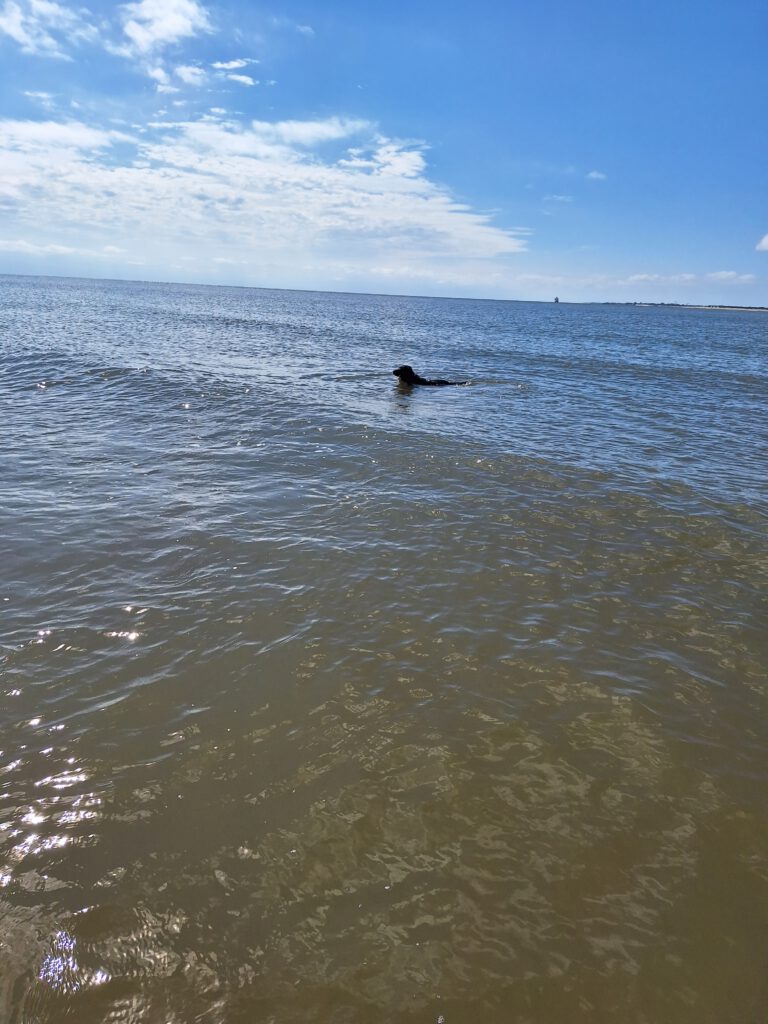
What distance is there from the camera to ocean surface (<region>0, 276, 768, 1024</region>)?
3883 millimetres

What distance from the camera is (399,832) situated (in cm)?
490

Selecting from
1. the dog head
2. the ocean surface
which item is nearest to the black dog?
the dog head

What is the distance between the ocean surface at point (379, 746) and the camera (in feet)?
12.7

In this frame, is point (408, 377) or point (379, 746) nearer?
point (379, 746)

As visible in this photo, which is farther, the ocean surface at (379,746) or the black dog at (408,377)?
the black dog at (408,377)

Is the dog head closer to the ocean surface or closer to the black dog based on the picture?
the black dog

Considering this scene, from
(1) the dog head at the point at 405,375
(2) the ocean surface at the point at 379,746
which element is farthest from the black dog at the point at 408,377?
(2) the ocean surface at the point at 379,746

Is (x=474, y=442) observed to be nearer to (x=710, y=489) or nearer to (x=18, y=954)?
Result: (x=710, y=489)

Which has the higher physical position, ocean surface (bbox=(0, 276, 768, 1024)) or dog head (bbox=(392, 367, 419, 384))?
dog head (bbox=(392, 367, 419, 384))

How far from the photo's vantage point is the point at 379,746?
5.81m

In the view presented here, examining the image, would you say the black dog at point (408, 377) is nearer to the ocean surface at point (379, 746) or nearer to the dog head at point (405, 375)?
the dog head at point (405, 375)

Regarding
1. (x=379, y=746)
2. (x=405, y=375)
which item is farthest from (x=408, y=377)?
(x=379, y=746)

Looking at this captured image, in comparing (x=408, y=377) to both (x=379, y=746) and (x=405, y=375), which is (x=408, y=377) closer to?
(x=405, y=375)

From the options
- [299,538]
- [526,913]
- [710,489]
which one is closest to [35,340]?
[299,538]
